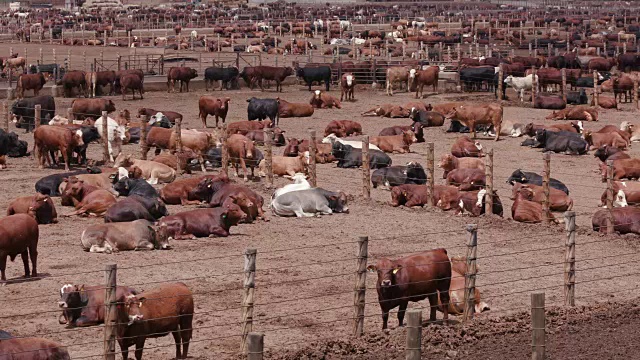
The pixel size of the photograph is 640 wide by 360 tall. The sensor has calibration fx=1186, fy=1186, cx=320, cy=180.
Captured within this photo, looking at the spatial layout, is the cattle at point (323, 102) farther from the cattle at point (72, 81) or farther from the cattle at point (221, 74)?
the cattle at point (72, 81)

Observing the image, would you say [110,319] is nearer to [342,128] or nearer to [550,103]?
[342,128]

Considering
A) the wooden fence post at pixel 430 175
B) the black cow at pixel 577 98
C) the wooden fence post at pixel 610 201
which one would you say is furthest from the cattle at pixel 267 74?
the wooden fence post at pixel 610 201

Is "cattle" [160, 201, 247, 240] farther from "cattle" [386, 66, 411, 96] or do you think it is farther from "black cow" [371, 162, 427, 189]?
"cattle" [386, 66, 411, 96]

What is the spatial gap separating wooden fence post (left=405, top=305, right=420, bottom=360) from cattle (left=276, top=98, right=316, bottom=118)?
2441 centimetres

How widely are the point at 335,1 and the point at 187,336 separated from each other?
139 m

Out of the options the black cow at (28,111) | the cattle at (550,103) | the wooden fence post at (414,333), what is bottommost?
the cattle at (550,103)

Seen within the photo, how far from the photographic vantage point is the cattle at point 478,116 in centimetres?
2944

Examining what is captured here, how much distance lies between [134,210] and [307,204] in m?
3.02

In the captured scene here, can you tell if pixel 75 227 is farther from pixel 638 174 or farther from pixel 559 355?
pixel 638 174

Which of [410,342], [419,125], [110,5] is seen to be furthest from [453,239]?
[110,5]

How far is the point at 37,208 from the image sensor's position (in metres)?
17.8

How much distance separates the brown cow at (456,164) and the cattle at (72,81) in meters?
18.8

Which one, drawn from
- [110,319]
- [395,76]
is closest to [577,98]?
[395,76]

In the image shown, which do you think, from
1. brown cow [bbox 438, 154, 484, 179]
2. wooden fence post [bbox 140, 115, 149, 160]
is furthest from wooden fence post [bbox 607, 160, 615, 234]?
wooden fence post [bbox 140, 115, 149, 160]
